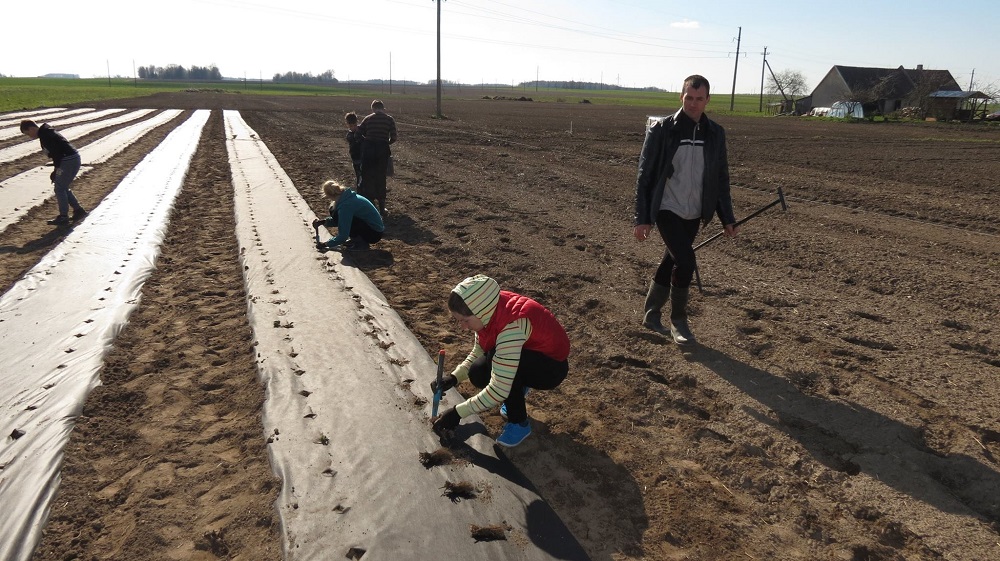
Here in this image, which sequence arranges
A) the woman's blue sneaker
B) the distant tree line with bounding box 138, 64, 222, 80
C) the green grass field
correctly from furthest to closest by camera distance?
the distant tree line with bounding box 138, 64, 222, 80 → the green grass field → the woman's blue sneaker

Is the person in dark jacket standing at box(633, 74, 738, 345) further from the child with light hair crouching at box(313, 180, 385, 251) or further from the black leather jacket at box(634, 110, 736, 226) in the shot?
the child with light hair crouching at box(313, 180, 385, 251)

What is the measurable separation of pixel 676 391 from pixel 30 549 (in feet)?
11.2

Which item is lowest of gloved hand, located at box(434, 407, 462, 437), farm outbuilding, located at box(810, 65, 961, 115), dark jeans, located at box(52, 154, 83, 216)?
gloved hand, located at box(434, 407, 462, 437)

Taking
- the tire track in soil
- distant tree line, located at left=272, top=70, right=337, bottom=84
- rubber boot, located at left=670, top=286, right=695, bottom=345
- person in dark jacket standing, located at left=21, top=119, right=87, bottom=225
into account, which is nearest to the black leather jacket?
rubber boot, located at left=670, top=286, right=695, bottom=345

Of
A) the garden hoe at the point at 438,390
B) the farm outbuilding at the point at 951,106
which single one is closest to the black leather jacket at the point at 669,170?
the garden hoe at the point at 438,390

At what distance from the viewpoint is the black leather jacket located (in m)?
4.17

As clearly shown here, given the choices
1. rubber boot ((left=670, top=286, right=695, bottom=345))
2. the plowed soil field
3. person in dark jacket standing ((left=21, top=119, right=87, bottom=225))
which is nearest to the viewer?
the plowed soil field

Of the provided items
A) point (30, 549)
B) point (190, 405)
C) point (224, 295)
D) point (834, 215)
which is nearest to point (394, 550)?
point (30, 549)

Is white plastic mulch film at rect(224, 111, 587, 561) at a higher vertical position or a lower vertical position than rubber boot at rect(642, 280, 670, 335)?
lower

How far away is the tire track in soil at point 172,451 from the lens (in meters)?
2.62

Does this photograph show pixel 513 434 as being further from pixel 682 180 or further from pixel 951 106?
pixel 951 106

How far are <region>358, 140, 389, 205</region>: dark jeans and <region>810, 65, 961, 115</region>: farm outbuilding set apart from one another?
50.7m

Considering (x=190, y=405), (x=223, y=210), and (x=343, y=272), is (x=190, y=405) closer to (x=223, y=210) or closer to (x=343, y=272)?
(x=343, y=272)

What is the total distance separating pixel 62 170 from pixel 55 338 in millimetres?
4955
